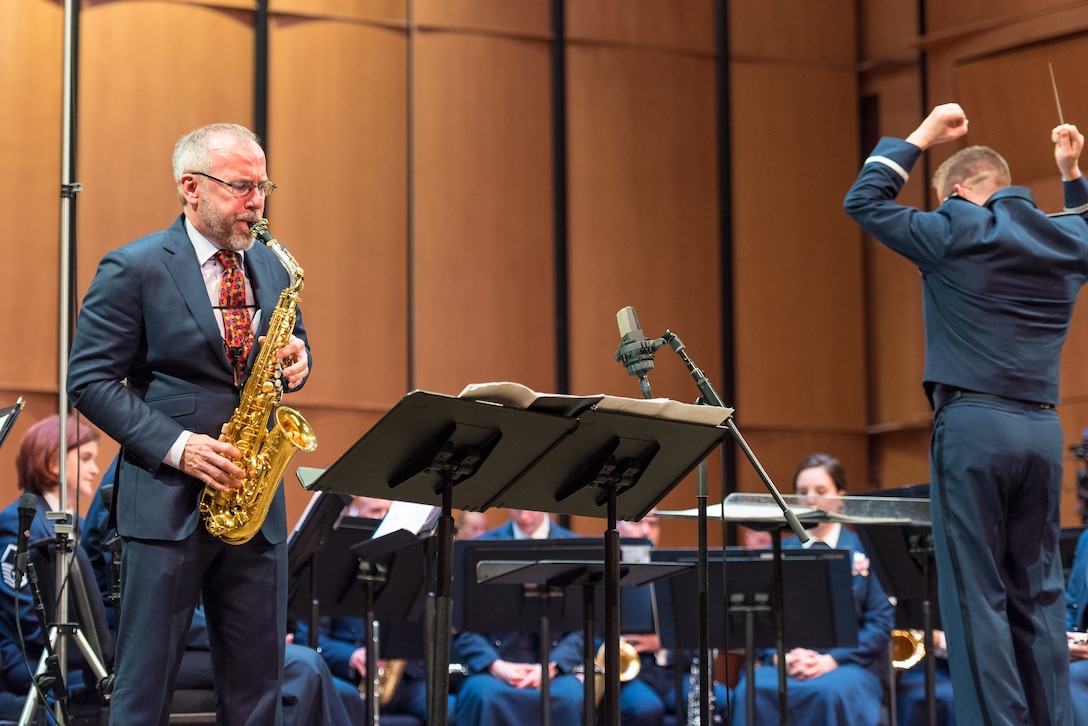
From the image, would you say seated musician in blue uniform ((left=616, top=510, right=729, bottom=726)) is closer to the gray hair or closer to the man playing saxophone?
the man playing saxophone

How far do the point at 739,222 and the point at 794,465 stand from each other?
1.60 metres

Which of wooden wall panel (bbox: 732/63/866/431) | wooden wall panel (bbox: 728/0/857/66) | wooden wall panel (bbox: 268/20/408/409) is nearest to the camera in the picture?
wooden wall panel (bbox: 268/20/408/409)

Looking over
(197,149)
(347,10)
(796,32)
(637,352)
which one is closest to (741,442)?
(637,352)

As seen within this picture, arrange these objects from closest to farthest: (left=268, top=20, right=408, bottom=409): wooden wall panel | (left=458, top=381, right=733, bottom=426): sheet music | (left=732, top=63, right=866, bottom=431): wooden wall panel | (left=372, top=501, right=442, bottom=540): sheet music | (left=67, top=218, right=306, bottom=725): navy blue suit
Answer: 1. (left=458, top=381, right=733, bottom=426): sheet music
2. (left=67, top=218, right=306, bottom=725): navy blue suit
3. (left=372, top=501, right=442, bottom=540): sheet music
4. (left=268, top=20, right=408, bottom=409): wooden wall panel
5. (left=732, top=63, right=866, bottom=431): wooden wall panel

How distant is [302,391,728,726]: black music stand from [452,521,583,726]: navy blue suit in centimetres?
241

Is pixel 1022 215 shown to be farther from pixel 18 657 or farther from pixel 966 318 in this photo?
pixel 18 657

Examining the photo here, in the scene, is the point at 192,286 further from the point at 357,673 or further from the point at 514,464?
the point at 357,673

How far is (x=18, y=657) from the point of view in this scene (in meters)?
4.80

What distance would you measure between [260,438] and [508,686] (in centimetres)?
303

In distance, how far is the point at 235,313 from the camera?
3307 mm

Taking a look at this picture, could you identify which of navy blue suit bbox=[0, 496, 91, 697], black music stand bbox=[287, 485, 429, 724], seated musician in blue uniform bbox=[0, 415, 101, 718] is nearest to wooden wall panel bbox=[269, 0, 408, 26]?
seated musician in blue uniform bbox=[0, 415, 101, 718]

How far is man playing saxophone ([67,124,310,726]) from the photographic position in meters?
3.05

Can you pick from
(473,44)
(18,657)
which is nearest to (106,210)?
(473,44)

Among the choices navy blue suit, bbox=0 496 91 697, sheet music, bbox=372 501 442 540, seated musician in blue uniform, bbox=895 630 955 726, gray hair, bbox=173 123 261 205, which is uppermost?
gray hair, bbox=173 123 261 205
